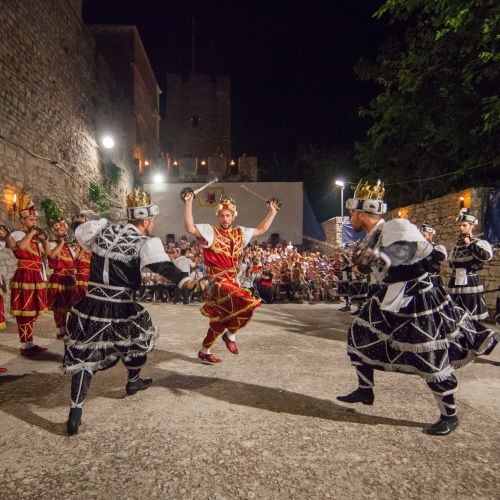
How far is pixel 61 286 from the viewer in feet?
19.6

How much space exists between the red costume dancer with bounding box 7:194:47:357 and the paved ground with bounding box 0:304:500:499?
2.65ft

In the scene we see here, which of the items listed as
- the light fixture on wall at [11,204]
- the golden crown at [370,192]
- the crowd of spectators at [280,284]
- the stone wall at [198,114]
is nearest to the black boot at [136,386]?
the golden crown at [370,192]

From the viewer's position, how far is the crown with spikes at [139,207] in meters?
3.32

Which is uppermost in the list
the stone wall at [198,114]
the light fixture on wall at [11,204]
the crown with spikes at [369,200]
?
the stone wall at [198,114]

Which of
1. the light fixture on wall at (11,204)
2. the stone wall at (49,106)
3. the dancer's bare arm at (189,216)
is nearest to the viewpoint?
the dancer's bare arm at (189,216)

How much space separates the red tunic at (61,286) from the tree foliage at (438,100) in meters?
10.3

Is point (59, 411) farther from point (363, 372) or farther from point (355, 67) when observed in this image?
point (355, 67)

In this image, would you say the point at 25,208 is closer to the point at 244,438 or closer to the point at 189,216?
the point at 189,216

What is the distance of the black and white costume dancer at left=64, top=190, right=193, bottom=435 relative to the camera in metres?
2.89

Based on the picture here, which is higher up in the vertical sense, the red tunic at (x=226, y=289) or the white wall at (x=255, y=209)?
the white wall at (x=255, y=209)

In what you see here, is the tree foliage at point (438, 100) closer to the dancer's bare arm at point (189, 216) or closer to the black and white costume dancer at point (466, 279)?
the black and white costume dancer at point (466, 279)

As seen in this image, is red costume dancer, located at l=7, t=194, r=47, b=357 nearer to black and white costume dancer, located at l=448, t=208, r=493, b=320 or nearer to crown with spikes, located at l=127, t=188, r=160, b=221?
crown with spikes, located at l=127, t=188, r=160, b=221

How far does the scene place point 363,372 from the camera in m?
3.11

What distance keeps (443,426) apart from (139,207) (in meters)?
3.12
